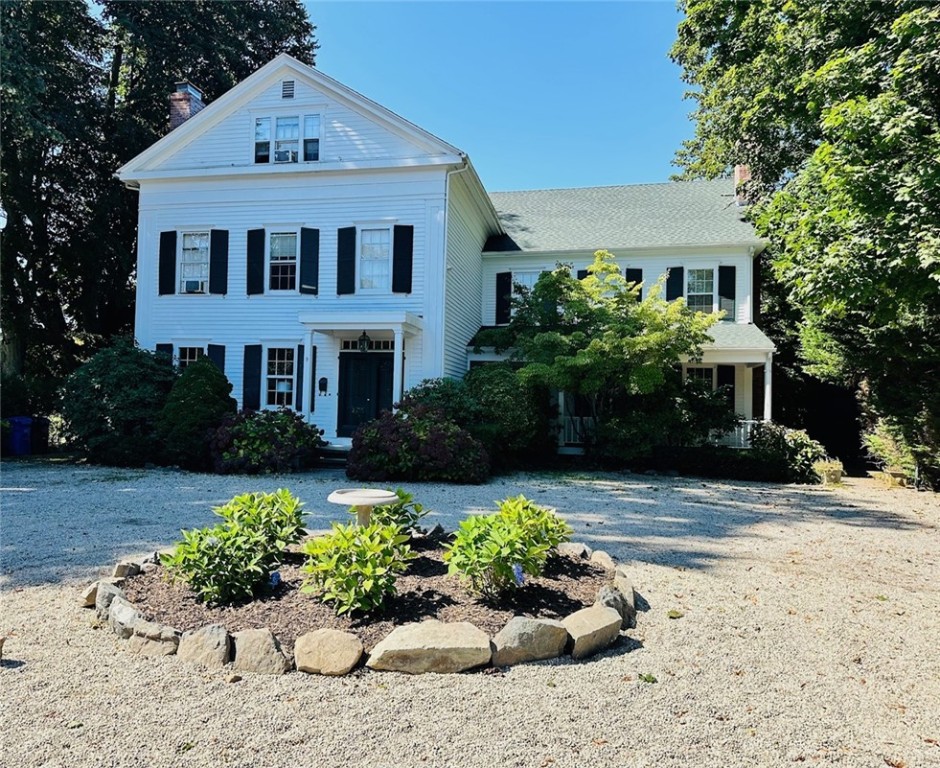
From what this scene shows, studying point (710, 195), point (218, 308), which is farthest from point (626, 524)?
point (710, 195)

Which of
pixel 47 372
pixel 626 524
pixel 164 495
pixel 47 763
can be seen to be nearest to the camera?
pixel 47 763

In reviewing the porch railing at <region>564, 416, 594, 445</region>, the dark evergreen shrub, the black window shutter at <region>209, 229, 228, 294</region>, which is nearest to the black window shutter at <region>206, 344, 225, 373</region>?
the black window shutter at <region>209, 229, 228, 294</region>

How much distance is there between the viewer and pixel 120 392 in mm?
12633

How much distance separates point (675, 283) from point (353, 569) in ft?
47.9

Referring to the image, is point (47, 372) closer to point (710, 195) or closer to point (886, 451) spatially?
point (710, 195)

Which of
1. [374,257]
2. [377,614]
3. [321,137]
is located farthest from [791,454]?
[321,137]

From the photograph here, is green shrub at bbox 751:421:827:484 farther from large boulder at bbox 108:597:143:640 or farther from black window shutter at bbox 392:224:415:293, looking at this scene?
large boulder at bbox 108:597:143:640

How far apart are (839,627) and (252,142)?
15.7 m

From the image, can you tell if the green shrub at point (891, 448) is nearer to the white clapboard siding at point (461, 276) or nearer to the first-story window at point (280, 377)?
the white clapboard siding at point (461, 276)

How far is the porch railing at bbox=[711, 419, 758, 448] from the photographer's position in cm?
1391

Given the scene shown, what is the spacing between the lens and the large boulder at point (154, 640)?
354 cm

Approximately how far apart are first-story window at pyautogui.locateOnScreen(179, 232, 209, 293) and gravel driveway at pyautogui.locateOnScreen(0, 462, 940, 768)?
10.9m

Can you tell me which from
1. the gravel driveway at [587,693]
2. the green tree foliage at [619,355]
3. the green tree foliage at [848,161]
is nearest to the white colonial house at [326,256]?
the green tree foliage at [619,355]

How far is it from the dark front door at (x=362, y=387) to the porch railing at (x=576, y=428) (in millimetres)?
4594
